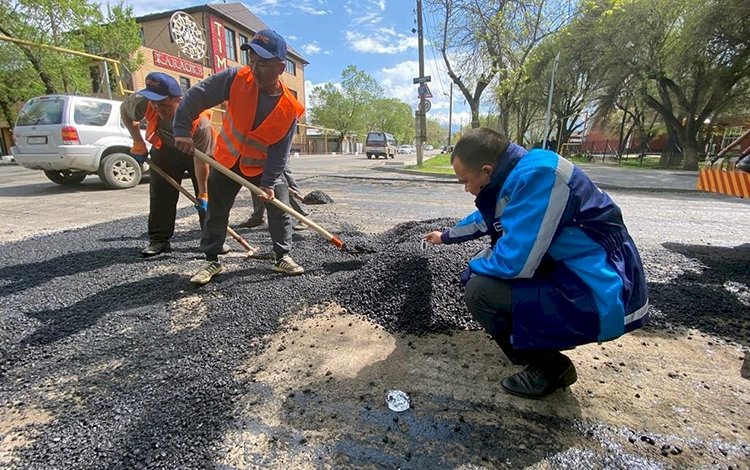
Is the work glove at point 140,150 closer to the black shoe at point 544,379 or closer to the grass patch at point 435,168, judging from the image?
the black shoe at point 544,379

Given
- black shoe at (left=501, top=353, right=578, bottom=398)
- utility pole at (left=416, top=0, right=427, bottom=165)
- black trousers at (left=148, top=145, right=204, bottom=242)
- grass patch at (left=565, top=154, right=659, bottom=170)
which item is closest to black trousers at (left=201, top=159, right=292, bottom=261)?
black trousers at (left=148, top=145, right=204, bottom=242)

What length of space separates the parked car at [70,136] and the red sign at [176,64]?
35.5ft

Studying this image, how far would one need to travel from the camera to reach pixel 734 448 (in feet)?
4.97

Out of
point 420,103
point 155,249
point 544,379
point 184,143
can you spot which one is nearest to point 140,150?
point 155,249

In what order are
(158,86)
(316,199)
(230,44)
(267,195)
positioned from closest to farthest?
(267,195) < (158,86) < (316,199) < (230,44)

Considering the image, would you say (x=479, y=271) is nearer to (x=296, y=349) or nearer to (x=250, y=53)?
(x=296, y=349)

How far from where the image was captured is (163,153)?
3686mm

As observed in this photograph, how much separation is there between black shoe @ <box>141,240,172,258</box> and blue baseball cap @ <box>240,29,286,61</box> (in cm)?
212

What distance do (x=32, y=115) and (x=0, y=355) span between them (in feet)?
25.1

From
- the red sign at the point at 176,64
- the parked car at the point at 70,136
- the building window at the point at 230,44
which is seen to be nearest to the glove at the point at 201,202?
the parked car at the point at 70,136

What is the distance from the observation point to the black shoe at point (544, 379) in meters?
1.77

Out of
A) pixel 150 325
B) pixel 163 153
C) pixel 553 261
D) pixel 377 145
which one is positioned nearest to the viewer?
pixel 553 261

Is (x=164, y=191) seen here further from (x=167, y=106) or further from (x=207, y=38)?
(x=207, y=38)

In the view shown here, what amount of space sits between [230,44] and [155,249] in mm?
37977
